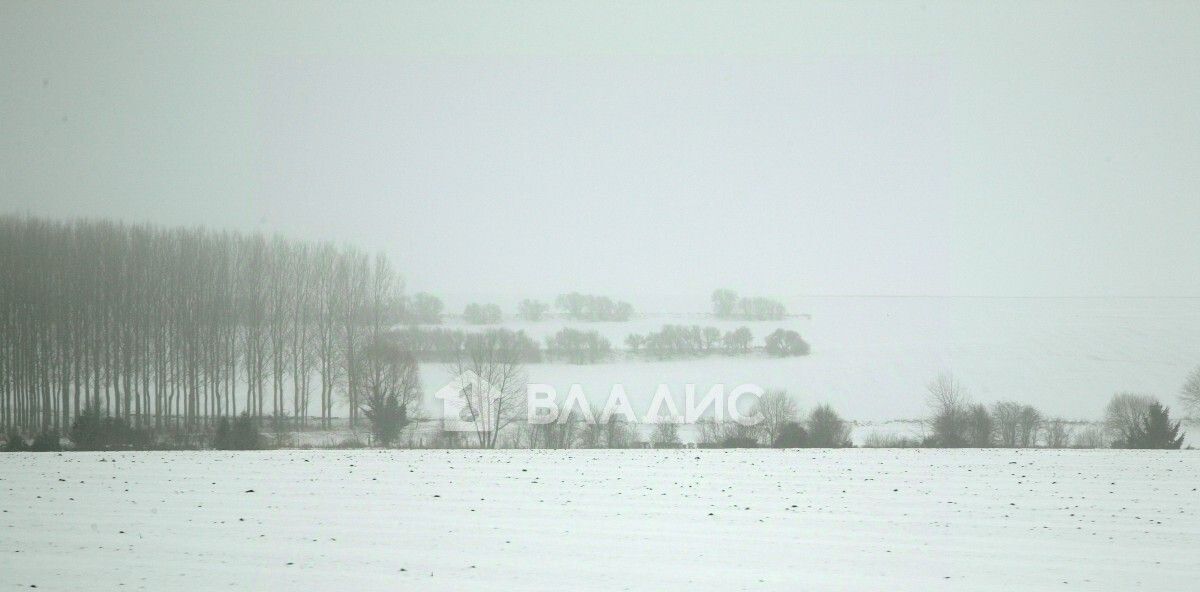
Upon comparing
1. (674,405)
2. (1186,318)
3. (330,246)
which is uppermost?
(330,246)

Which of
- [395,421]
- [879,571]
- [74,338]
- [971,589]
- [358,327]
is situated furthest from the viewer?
[358,327]

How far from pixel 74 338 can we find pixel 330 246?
15130 mm

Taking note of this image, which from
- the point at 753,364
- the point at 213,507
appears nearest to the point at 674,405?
the point at 753,364

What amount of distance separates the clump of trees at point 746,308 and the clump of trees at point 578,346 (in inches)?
789

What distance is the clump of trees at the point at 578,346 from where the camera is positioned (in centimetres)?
6031

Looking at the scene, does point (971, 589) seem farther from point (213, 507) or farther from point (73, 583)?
point (213, 507)

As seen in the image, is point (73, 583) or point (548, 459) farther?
point (548, 459)

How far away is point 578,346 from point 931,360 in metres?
31.7

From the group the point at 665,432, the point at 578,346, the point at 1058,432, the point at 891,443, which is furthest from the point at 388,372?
the point at 1058,432

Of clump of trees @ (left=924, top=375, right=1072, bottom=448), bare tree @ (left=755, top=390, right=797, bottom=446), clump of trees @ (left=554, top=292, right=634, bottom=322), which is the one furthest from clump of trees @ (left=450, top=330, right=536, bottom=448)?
clump of trees @ (left=554, top=292, right=634, bottom=322)

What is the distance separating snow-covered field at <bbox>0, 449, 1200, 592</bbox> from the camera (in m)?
8.47

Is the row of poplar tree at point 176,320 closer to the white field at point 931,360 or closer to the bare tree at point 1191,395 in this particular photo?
the white field at point 931,360

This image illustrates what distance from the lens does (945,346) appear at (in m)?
76.5

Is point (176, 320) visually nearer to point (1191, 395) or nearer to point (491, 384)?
point (491, 384)
